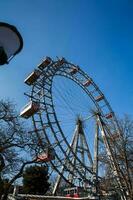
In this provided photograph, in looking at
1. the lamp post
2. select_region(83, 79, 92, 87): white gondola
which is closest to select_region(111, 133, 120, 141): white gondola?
select_region(83, 79, 92, 87): white gondola

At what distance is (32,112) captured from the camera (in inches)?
894

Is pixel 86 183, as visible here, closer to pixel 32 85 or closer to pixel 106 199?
pixel 106 199

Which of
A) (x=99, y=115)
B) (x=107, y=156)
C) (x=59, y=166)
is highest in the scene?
(x=99, y=115)

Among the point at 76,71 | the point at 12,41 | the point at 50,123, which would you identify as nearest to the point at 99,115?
the point at 76,71

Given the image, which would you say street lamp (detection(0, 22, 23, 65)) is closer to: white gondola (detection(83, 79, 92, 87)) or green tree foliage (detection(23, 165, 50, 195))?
green tree foliage (detection(23, 165, 50, 195))

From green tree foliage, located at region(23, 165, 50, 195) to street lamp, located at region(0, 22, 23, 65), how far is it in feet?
80.2

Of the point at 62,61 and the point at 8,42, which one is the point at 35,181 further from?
the point at 8,42

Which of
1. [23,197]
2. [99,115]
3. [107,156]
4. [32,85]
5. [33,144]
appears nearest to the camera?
[33,144]

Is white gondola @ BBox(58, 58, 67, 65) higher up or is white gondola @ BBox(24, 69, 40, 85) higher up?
white gondola @ BBox(58, 58, 67, 65)

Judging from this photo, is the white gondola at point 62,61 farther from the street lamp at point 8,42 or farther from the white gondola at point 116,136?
the street lamp at point 8,42

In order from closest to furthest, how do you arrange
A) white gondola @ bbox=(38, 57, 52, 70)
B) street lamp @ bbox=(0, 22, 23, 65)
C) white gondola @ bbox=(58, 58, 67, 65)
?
street lamp @ bbox=(0, 22, 23, 65), white gondola @ bbox=(38, 57, 52, 70), white gondola @ bbox=(58, 58, 67, 65)

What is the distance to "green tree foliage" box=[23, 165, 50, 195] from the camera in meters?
25.9

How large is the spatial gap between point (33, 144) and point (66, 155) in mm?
12001

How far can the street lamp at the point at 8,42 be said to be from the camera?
2.43 metres
